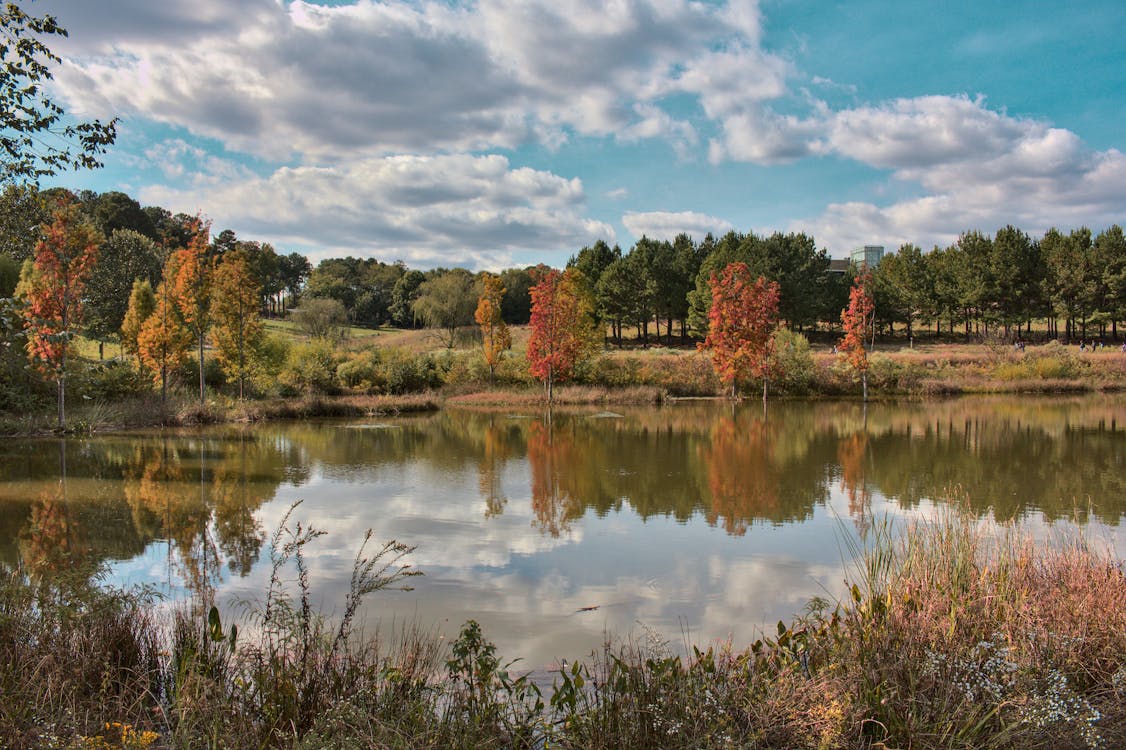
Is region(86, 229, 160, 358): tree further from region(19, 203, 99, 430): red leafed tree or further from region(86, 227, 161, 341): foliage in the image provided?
region(19, 203, 99, 430): red leafed tree

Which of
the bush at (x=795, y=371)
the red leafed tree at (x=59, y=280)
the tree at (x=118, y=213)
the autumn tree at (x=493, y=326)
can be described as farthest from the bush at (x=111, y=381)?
the tree at (x=118, y=213)

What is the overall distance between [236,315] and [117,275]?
20.2m

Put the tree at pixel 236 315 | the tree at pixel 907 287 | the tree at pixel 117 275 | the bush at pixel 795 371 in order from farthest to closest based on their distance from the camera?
the tree at pixel 907 287
the tree at pixel 117 275
the bush at pixel 795 371
the tree at pixel 236 315

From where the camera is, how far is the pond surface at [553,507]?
907 centimetres

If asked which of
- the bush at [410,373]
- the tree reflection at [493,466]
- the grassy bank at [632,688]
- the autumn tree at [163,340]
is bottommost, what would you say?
the tree reflection at [493,466]

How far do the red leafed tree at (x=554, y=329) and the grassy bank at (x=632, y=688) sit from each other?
3554cm

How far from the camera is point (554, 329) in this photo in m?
42.6

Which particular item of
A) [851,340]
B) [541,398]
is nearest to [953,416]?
[851,340]

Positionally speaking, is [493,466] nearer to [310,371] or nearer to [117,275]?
[310,371]

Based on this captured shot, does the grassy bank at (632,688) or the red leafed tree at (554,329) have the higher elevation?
the red leafed tree at (554,329)

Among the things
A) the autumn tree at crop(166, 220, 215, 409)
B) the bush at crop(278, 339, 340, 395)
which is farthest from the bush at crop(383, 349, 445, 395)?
the autumn tree at crop(166, 220, 215, 409)

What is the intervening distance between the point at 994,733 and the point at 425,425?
28233 millimetres

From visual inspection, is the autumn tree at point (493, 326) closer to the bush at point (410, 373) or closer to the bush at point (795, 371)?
the bush at point (410, 373)

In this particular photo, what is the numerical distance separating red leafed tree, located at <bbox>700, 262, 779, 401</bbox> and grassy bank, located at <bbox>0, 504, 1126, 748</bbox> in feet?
114
